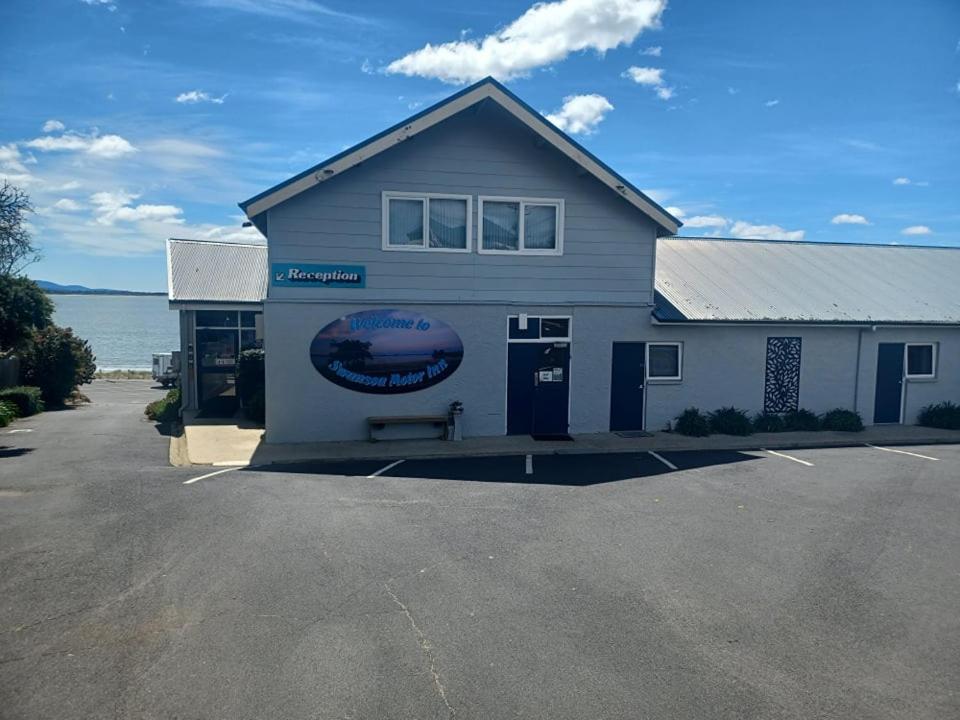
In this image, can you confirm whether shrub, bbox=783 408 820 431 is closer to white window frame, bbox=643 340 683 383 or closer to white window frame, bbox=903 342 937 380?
white window frame, bbox=643 340 683 383

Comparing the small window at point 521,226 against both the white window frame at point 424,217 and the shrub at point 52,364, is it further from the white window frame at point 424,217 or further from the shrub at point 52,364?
the shrub at point 52,364

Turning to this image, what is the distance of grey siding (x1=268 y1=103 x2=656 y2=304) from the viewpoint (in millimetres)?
14469

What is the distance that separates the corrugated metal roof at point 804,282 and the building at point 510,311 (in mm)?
124

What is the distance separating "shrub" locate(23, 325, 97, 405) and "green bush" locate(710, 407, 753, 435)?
22.1 metres

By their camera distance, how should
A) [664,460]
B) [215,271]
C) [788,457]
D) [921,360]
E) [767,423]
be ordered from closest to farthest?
1. [664,460]
2. [788,457]
3. [767,423]
4. [921,360]
5. [215,271]

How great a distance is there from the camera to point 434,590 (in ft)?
22.2

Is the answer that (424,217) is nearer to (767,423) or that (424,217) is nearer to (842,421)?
(767,423)

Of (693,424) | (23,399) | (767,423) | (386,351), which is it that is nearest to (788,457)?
(693,424)

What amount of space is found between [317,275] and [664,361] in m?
7.99

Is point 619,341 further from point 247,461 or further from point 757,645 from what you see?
point 757,645

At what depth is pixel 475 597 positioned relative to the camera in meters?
6.61

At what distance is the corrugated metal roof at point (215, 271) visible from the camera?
21.1m

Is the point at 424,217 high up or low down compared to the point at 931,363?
up

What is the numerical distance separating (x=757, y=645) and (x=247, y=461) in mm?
9646
